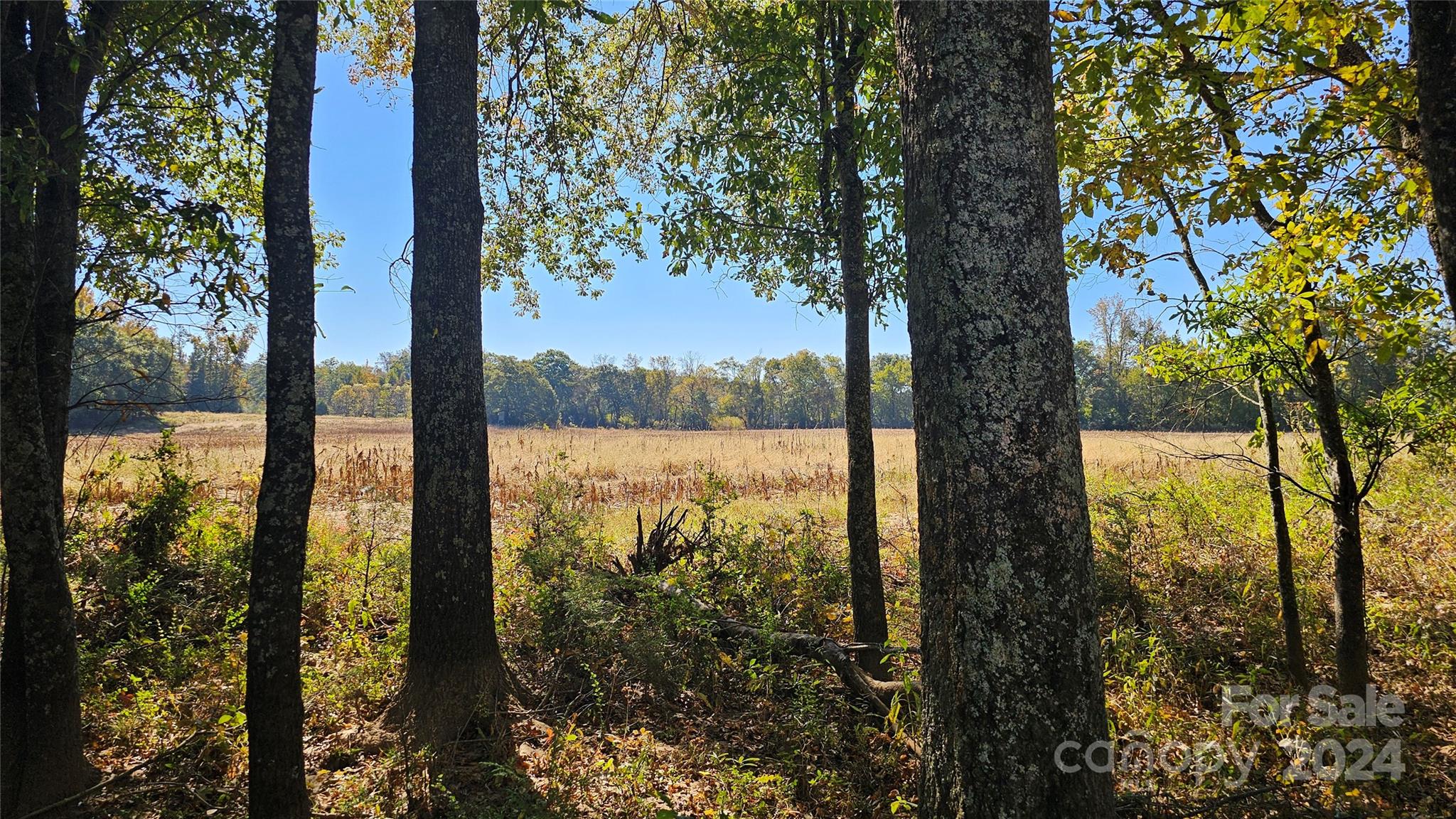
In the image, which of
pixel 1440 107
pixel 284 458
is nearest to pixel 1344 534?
pixel 1440 107

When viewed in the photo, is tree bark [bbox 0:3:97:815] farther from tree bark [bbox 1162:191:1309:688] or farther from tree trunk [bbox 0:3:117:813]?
tree bark [bbox 1162:191:1309:688]

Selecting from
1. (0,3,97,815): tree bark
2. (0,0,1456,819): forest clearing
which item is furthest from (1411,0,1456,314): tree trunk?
(0,3,97,815): tree bark

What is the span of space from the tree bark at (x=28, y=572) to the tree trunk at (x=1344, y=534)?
799cm

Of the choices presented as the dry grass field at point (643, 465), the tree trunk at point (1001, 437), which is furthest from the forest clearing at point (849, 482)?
the dry grass field at point (643, 465)

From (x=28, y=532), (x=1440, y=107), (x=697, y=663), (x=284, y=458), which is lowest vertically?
(x=697, y=663)

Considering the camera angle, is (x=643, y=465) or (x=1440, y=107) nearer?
(x=1440, y=107)

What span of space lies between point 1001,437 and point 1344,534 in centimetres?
436

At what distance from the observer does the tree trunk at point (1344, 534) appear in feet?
13.7

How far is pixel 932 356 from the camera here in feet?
6.58

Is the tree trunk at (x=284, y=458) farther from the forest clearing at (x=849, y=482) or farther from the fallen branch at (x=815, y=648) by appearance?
the fallen branch at (x=815, y=648)

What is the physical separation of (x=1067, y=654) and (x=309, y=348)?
355cm

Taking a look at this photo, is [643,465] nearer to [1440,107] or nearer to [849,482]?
[849,482]

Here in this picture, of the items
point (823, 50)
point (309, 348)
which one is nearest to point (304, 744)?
point (309, 348)

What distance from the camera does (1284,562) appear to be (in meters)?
4.67
